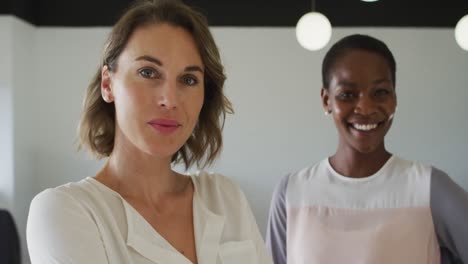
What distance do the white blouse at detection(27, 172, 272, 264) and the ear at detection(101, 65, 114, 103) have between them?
177mm

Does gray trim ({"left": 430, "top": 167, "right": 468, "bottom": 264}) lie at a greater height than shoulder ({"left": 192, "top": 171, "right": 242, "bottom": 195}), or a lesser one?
lesser

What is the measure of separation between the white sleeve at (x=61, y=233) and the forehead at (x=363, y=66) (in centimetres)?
96

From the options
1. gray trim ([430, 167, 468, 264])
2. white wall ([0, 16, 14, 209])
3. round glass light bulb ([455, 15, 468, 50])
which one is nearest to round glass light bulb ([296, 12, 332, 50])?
round glass light bulb ([455, 15, 468, 50])

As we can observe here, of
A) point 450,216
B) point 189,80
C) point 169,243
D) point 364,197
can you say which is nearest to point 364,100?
point 364,197

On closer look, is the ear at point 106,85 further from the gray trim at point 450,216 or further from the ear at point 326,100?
the gray trim at point 450,216

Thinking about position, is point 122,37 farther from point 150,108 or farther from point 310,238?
point 310,238

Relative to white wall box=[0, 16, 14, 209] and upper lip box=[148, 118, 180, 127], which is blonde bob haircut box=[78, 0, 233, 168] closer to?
upper lip box=[148, 118, 180, 127]

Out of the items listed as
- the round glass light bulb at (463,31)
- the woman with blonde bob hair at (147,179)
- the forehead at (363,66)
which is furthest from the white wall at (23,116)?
the woman with blonde bob hair at (147,179)

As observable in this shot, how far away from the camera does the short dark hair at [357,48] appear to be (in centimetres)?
175

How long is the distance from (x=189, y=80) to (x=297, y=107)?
5547 mm

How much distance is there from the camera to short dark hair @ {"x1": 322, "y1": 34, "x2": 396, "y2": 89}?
175cm

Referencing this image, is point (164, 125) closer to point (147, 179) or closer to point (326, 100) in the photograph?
point (147, 179)

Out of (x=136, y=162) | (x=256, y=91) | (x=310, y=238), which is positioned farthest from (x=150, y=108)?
(x=256, y=91)

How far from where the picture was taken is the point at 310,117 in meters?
6.69
